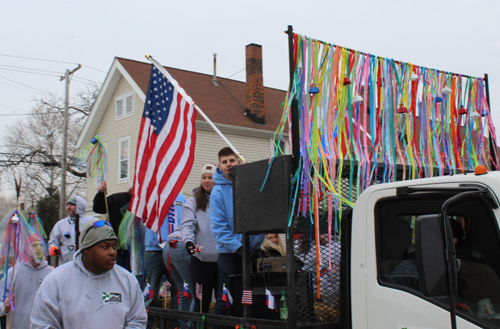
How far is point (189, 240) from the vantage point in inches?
201

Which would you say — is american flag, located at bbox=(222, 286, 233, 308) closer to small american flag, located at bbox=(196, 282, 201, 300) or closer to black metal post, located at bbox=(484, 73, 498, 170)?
small american flag, located at bbox=(196, 282, 201, 300)

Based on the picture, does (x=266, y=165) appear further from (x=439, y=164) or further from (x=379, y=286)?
(x=439, y=164)

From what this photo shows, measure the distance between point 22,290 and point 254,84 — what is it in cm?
1637

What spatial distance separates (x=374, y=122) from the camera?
4195 millimetres

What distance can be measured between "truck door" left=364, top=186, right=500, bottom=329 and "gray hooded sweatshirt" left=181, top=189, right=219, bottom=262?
236cm

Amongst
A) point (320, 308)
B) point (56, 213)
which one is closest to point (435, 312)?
point (320, 308)

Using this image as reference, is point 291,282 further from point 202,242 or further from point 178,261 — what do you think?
point 178,261

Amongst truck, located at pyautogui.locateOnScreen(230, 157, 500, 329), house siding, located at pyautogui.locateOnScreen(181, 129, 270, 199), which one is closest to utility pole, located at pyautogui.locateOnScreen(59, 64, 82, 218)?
house siding, located at pyautogui.locateOnScreen(181, 129, 270, 199)

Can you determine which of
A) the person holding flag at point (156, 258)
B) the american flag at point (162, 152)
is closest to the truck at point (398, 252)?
A: the american flag at point (162, 152)

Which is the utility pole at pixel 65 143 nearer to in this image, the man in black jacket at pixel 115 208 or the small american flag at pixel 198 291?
the man in black jacket at pixel 115 208

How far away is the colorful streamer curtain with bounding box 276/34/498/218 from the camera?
148 inches

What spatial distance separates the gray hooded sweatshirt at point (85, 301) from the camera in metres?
3.12

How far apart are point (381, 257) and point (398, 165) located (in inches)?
51.6

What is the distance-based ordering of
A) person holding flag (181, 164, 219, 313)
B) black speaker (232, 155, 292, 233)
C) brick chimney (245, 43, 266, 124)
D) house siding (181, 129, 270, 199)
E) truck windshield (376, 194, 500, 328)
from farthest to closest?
1. brick chimney (245, 43, 266, 124)
2. house siding (181, 129, 270, 199)
3. person holding flag (181, 164, 219, 313)
4. black speaker (232, 155, 292, 233)
5. truck windshield (376, 194, 500, 328)
